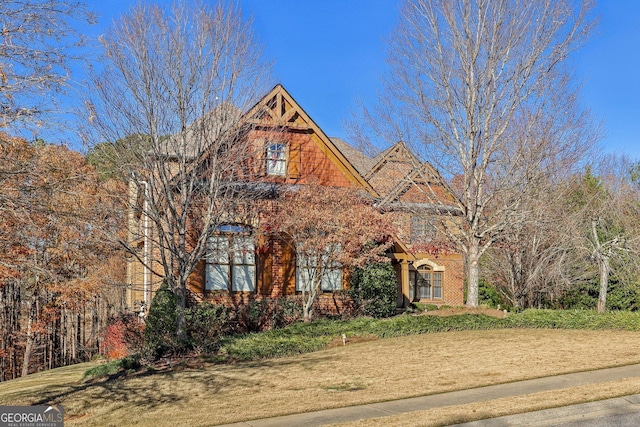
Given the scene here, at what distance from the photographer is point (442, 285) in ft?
102

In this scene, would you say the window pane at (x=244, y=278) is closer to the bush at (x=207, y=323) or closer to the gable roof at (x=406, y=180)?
the bush at (x=207, y=323)

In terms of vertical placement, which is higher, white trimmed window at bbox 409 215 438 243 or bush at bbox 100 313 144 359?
white trimmed window at bbox 409 215 438 243

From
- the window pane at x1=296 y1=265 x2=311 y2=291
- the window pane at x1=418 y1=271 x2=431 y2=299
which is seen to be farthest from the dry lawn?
the window pane at x1=418 y1=271 x2=431 y2=299

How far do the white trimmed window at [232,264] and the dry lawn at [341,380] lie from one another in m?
5.35

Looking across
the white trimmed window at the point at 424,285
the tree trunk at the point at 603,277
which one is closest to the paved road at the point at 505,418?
the tree trunk at the point at 603,277

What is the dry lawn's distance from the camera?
33.6 feet

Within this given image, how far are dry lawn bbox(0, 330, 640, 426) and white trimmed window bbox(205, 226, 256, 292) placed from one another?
211 inches

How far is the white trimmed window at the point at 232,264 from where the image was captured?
19688mm

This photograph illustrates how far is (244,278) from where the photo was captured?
21438mm

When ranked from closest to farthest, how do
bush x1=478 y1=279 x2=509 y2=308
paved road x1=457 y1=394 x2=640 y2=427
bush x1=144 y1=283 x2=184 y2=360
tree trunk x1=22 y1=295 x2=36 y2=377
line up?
paved road x1=457 y1=394 x2=640 y2=427 → bush x1=144 y1=283 x2=184 y2=360 → tree trunk x1=22 y1=295 x2=36 y2=377 → bush x1=478 y1=279 x2=509 y2=308

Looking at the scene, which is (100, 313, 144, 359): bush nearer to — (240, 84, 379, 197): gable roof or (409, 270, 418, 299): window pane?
(240, 84, 379, 197): gable roof

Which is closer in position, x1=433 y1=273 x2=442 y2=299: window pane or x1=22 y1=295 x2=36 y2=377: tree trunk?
x1=22 y1=295 x2=36 y2=377: tree trunk

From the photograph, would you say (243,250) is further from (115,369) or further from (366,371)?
(366,371)

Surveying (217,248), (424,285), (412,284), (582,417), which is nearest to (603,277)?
(424,285)
